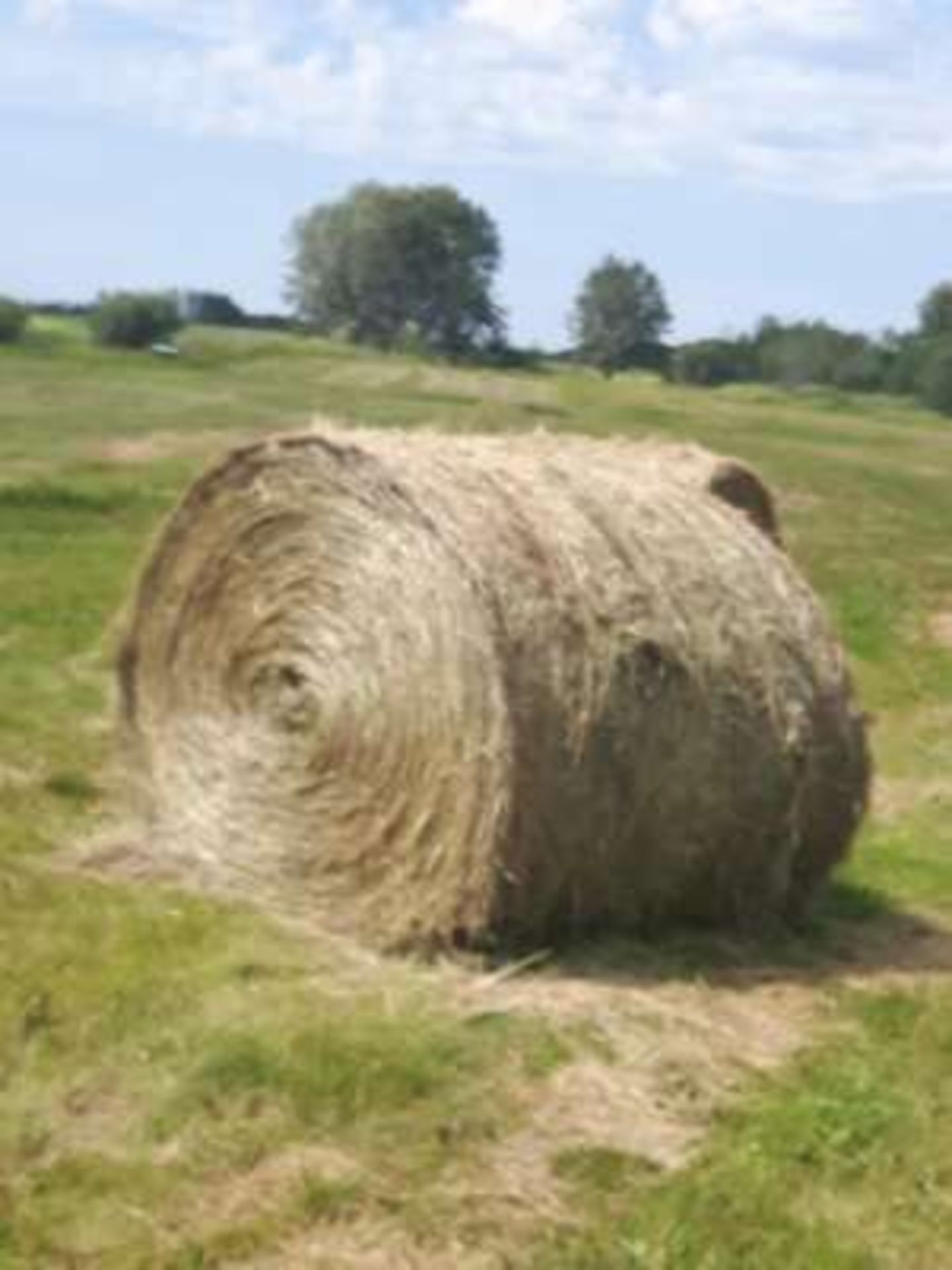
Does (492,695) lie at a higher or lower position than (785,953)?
higher

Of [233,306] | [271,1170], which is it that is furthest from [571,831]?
[233,306]

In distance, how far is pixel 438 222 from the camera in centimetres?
9369

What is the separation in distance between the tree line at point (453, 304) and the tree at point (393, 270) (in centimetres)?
3

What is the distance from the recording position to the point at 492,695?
8133 mm

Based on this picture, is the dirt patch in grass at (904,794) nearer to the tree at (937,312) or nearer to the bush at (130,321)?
the bush at (130,321)

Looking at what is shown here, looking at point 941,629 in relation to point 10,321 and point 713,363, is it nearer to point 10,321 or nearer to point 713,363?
point 10,321

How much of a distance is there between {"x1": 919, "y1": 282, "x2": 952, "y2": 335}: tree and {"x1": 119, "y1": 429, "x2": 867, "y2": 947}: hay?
83.8 m

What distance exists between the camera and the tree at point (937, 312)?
3615 inches

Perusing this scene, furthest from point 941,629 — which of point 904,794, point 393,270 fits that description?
point 393,270

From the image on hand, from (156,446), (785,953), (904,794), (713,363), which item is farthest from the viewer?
(713,363)

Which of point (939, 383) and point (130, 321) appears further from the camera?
point (939, 383)

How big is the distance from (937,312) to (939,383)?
84.1ft

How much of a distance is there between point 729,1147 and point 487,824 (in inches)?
71.0

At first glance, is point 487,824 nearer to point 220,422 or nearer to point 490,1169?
point 490,1169
